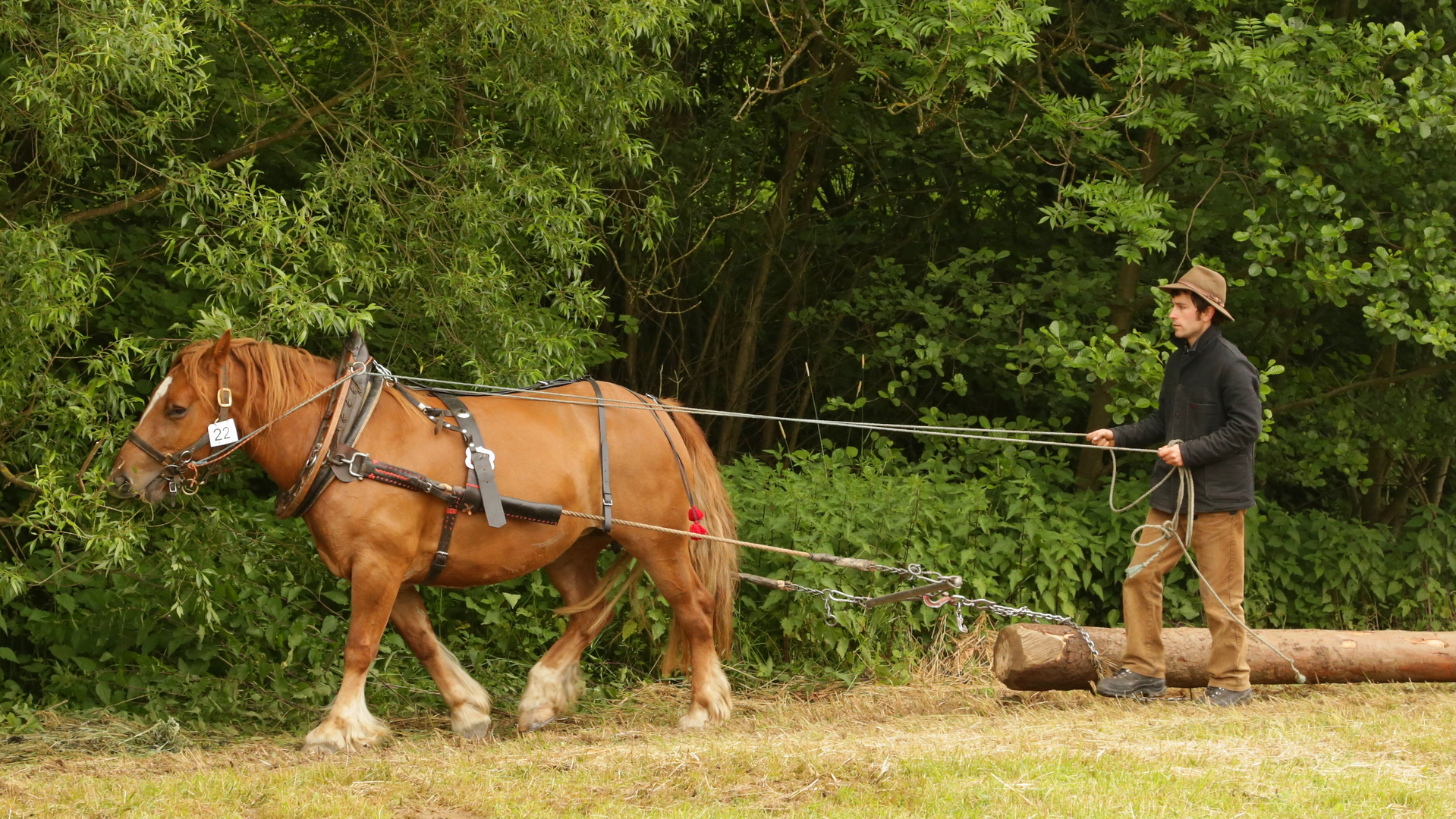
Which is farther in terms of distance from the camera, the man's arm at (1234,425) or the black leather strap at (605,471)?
the man's arm at (1234,425)

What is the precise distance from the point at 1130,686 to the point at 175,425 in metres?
4.56

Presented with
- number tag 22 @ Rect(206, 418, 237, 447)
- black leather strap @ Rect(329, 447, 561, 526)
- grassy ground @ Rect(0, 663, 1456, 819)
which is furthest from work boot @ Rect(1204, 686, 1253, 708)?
number tag 22 @ Rect(206, 418, 237, 447)

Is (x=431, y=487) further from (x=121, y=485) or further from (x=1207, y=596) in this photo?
(x=1207, y=596)

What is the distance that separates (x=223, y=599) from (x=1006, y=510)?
4.83 m

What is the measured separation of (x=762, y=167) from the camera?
10992mm

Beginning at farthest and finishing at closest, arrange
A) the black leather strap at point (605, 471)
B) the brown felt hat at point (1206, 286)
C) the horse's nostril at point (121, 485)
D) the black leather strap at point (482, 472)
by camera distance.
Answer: the brown felt hat at point (1206, 286) < the black leather strap at point (605, 471) < the black leather strap at point (482, 472) < the horse's nostril at point (121, 485)

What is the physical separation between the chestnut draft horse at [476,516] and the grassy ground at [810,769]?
286 millimetres

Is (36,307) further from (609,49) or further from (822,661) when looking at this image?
(822,661)

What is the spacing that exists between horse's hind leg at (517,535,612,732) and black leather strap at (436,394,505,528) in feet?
2.59

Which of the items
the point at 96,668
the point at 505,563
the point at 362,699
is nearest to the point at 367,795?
the point at 362,699

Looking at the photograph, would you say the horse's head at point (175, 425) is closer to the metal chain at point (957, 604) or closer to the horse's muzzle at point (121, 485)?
the horse's muzzle at point (121, 485)

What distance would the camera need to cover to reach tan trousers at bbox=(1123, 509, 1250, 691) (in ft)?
20.6

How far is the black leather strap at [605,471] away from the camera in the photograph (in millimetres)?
5859

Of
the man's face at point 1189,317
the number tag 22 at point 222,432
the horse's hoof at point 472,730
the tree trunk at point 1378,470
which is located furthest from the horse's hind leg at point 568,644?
the tree trunk at point 1378,470
